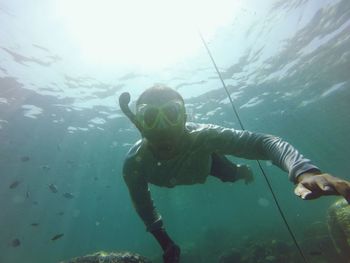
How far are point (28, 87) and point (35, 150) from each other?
11.3 m

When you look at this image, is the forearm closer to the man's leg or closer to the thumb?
the thumb

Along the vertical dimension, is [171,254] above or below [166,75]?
below

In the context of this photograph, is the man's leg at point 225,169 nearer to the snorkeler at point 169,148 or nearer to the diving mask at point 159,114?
the snorkeler at point 169,148

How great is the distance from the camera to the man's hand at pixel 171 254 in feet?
15.8

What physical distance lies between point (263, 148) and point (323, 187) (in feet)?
4.78

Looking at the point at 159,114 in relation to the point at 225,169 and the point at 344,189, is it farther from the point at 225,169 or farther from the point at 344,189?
the point at 225,169

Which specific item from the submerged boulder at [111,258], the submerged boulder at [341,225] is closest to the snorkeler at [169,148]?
the submerged boulder at [111,258]

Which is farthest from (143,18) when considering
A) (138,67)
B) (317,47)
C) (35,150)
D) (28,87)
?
(35,150)

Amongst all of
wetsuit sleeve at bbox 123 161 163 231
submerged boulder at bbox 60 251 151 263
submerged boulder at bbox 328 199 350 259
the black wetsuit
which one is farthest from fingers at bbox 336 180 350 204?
submerged boulder at bbox 328 199 350 259

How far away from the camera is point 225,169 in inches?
304

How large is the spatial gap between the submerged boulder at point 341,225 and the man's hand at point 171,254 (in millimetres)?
7307

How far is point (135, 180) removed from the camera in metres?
5.16

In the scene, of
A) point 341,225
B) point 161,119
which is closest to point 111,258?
point 161,119

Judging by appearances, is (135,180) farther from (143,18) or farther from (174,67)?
(174,67)
